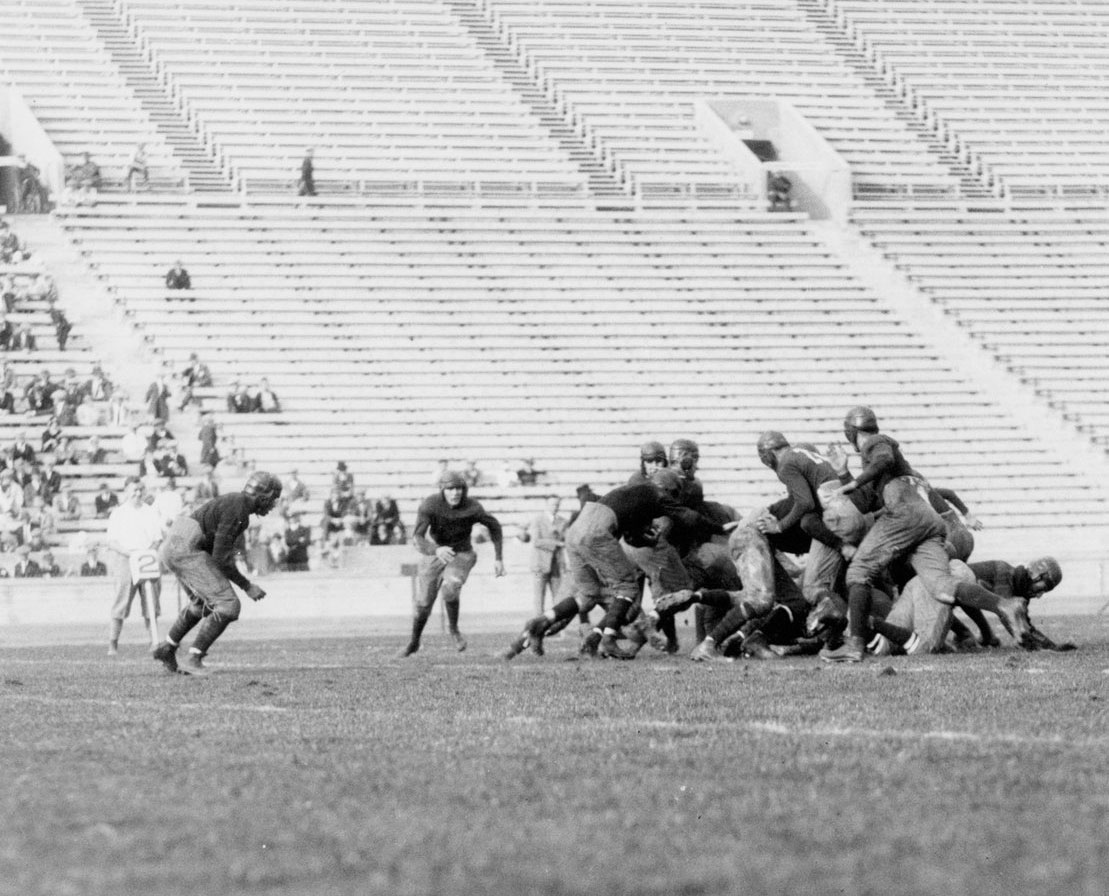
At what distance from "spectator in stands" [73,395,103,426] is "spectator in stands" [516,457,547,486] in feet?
19.5

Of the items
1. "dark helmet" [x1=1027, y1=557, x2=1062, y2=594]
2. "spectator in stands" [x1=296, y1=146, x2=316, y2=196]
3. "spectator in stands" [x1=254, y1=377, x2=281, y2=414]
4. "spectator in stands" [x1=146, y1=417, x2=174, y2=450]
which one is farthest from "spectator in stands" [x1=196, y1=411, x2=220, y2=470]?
"dark helmet" [x1=1027, y1=557, x2=1062, y2=594]

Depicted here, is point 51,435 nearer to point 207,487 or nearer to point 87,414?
point 87,414

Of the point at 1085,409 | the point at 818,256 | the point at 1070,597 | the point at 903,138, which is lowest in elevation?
the point at 1070,597

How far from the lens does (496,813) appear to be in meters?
6.10

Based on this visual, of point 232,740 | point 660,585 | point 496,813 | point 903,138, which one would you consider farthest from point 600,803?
point 903,138

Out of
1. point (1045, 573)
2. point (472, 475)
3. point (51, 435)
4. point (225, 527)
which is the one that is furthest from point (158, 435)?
point (1045, 573)

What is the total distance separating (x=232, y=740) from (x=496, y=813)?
2.68 metres

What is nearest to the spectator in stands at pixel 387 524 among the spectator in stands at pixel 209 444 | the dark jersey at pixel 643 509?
the spectator in stands at pixel 209 444

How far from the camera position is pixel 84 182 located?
36281 mm

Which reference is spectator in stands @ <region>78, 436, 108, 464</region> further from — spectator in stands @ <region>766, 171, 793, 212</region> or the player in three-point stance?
spectator in stands @ <region>766, 171, 793, 212</region>

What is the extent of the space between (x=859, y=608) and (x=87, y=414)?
18.2 meters

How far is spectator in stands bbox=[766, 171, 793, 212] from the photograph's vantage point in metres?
39.8

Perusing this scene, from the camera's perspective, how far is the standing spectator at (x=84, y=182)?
36094 mm

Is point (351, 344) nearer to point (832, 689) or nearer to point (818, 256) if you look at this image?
point (818, 256)
